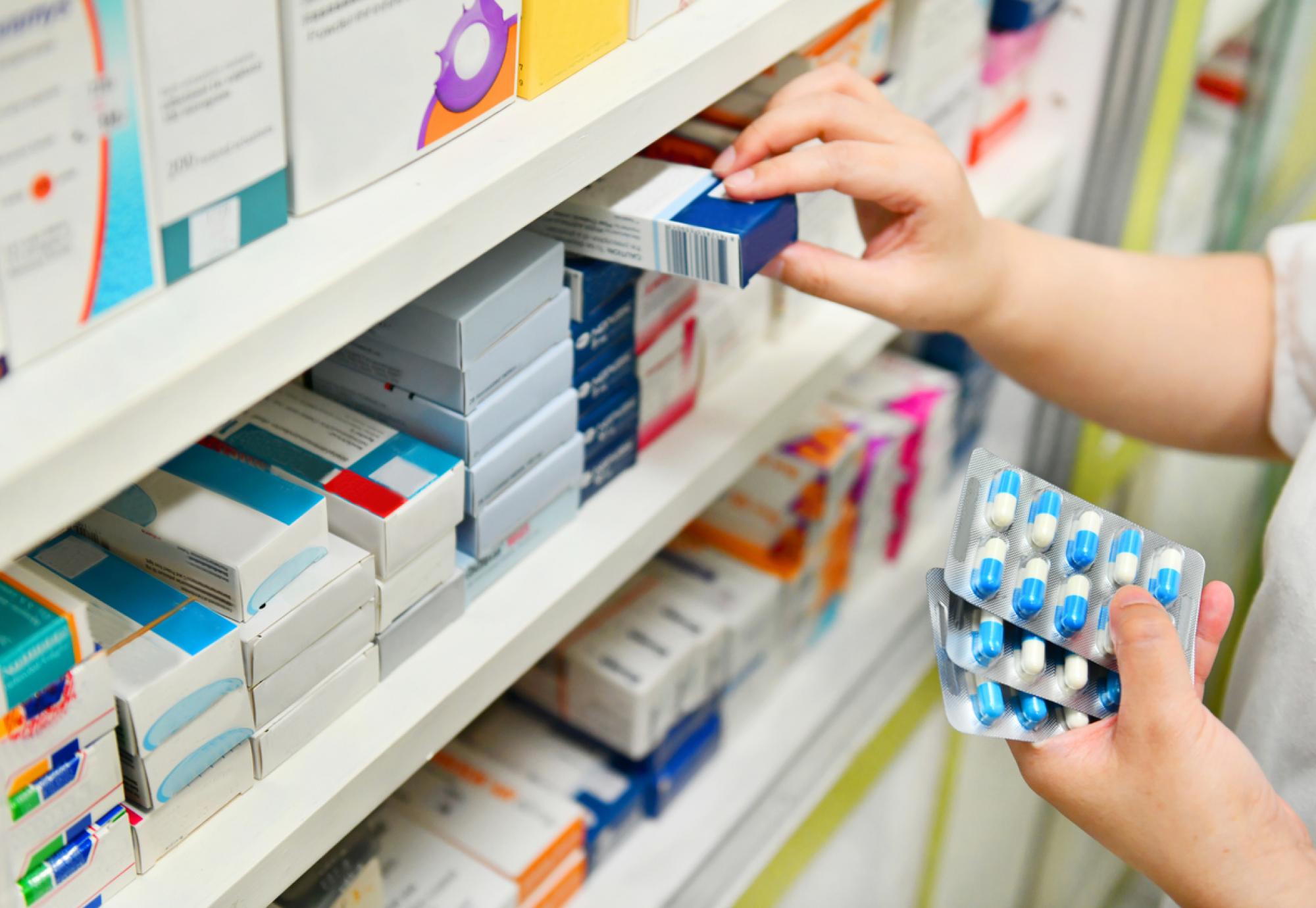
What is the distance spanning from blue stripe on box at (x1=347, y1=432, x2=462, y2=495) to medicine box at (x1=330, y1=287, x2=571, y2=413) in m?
0.03

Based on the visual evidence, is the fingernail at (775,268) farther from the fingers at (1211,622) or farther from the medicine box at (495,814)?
the medicine box at (495,814)

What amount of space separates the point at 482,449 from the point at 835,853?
803 mm

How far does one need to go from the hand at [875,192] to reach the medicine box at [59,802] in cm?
47

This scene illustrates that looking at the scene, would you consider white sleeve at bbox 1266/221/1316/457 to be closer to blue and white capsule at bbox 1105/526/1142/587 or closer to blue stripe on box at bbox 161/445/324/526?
blue and white capsule at bbox 1105/526/1142/587

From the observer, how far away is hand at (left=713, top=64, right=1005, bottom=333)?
0.81 m

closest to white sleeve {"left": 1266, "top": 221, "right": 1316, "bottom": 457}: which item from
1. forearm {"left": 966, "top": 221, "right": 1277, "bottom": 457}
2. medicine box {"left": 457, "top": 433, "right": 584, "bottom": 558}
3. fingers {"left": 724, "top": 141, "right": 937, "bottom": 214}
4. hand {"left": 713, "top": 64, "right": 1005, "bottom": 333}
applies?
forearm {"left": 966, "top": 221, "right": 1277, "bottom": 457}

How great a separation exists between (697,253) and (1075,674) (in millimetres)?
317

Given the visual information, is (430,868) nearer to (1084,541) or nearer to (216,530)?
(216,530)

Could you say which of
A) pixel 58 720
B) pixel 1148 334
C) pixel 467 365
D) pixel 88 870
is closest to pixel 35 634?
pixel 58 720

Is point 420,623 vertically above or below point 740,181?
below

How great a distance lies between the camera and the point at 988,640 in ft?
2.17

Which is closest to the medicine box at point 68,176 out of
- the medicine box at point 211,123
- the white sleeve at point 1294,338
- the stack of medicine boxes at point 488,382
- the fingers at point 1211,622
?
the medicine box at point 211,123

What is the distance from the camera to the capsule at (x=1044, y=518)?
0.68 metres

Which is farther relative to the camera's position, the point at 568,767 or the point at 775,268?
the point at 568,767
